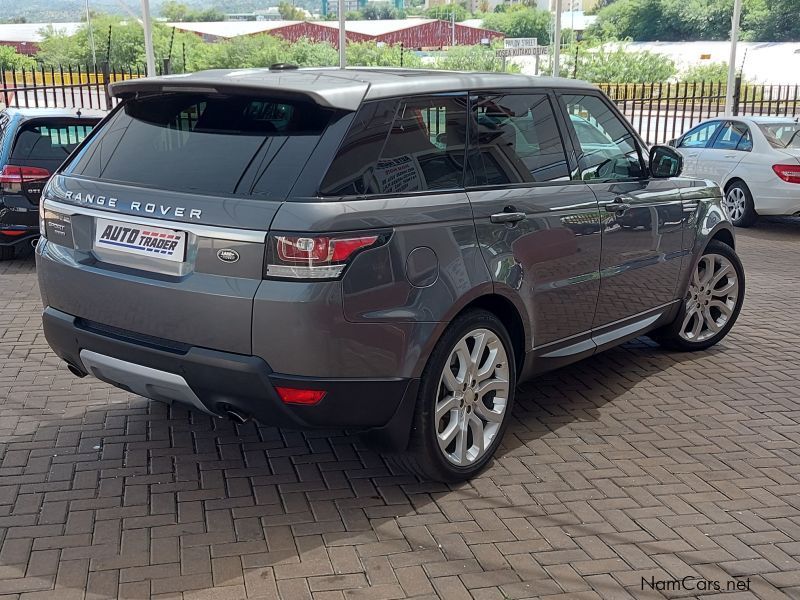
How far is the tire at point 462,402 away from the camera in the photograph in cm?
392

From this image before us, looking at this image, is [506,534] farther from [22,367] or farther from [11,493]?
[22,367]

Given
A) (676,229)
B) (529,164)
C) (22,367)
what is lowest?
(22,367)

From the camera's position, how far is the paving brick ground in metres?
3.40

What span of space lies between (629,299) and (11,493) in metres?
3.46

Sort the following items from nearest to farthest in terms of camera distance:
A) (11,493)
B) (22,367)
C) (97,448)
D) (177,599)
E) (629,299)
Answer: (177,599) < (11,493) < (97,448) < (629,299) < (22,367)

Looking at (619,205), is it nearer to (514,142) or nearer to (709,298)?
(514,142)

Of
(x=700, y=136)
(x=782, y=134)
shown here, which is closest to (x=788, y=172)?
(x=782, y=134)

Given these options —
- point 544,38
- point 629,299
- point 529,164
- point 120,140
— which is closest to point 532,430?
point 629,299

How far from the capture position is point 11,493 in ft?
13.2

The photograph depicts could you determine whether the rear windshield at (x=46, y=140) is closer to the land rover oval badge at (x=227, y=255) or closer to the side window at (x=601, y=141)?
the side window at (x=601, y=141)

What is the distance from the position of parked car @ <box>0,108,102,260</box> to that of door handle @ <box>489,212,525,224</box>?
6.04 m

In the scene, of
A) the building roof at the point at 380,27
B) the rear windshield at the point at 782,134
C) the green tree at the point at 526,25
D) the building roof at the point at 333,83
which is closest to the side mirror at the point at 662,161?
the building roof at the point at 333,83

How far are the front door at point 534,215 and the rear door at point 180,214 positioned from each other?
0.97 metres

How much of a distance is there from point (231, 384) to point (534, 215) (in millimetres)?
1757
